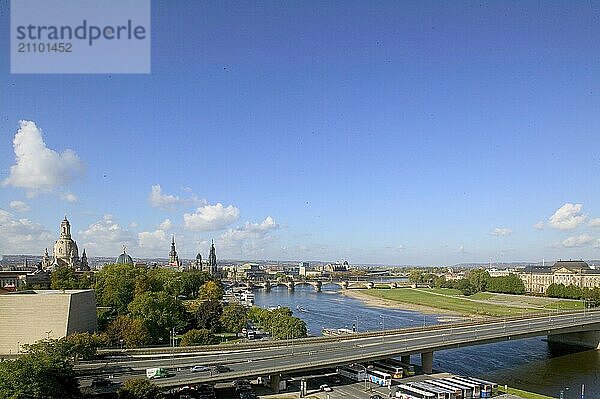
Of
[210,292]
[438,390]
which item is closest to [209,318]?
[210,292]

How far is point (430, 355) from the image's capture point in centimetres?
3881

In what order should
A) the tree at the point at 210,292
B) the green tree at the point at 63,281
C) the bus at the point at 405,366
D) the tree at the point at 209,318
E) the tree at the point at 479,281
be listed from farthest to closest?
the tree at the point at 479,281 < the tree at the point at 210,292 < the green tree at the point at 63,281 < the tree at the point at 209,318 < the bus at the point at 405,366

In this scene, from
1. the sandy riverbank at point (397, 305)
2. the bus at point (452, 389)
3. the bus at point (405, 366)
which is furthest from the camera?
the sandy riverbank at point (397, 305)

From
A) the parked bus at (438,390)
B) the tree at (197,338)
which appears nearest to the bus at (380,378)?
the parked bus at (438,390)

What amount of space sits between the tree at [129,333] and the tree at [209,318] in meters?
9.29

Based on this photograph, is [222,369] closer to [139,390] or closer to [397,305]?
[139,390]

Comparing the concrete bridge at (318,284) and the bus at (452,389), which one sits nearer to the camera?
the bus at (452,389)

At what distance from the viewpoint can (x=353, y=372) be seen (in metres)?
35.3

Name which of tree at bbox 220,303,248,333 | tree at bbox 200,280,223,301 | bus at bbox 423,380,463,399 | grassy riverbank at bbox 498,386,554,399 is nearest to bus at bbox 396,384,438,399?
bus at bbox 423,380,463,399

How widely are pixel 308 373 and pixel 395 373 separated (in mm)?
6311

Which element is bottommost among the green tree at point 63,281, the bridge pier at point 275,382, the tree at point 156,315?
the bridge pier at point 275,382

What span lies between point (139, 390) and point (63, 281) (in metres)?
44.3

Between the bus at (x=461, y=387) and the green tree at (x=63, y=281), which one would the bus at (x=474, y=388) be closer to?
the bus at (x=461, y=387)

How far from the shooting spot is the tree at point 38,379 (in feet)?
76.6
